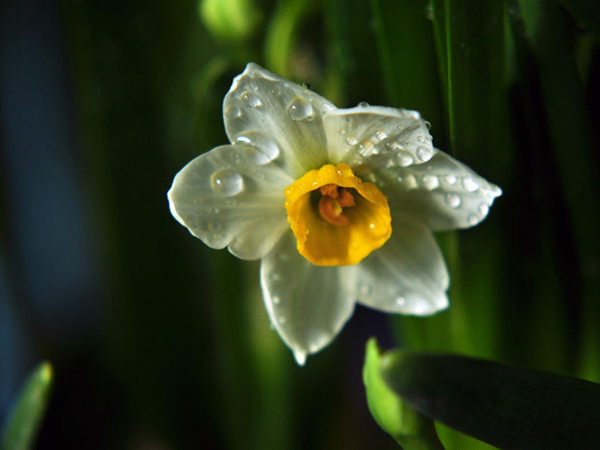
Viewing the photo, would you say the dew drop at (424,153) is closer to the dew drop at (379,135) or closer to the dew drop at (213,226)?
Answer: the dew drop at (379,135)

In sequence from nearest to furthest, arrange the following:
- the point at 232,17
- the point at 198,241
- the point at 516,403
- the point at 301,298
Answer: the point at 516,403
the point at 301,298
the point at 232,17
the point at 198,241

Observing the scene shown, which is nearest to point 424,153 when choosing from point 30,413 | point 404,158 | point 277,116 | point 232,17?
point 404,158

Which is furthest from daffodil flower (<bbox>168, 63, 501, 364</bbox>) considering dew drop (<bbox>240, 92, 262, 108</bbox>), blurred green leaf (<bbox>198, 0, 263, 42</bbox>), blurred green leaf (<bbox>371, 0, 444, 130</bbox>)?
blurred green leaf (<bbox>198, 0, 263, 42</bbox>)

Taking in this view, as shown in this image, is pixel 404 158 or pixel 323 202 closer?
pixel 404 158

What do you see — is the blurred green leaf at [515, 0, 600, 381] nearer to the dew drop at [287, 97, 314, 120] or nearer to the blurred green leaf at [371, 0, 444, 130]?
the blurred green leaf at [371, 0, 444, 130]

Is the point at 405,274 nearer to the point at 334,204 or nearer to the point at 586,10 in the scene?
the point at 334,204

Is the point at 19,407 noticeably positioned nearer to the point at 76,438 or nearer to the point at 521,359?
the point at 76,438

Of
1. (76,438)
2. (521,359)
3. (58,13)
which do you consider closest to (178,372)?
(76,438)
